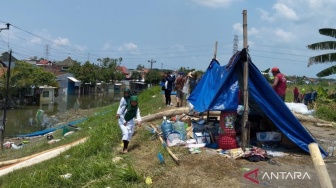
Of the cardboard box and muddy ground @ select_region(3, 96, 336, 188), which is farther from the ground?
the cardboard box

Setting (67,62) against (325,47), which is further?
(67,62)

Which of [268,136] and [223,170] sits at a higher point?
[268,136]

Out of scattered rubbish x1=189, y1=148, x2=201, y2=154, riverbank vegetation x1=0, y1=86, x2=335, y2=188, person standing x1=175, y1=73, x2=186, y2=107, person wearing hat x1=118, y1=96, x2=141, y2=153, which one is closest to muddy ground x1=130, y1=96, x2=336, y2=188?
riverbank vegetation x1=0, y1=86, x2=335, y2=188

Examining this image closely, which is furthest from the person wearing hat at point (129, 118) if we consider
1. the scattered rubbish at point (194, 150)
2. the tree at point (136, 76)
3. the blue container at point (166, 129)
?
the tree at point (136, 76)

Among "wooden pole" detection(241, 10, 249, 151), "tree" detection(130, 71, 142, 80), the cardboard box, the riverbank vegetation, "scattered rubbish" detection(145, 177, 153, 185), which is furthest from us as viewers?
"tree" detection(130, 71, 142, 80)

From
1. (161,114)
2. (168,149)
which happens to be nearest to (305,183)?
(168,149)

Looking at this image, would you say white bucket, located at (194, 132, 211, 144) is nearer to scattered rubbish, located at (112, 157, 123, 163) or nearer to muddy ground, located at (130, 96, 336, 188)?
muddy ground, located at (130, 96, 336, 188)

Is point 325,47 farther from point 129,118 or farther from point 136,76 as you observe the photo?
point 136,76

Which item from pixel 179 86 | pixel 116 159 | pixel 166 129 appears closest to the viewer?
pixel 116 159

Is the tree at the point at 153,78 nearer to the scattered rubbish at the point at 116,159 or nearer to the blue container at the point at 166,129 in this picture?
the blue container at the point at 166,129

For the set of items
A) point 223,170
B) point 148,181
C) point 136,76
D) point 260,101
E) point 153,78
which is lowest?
point 148,181

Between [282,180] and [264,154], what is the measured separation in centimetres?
124

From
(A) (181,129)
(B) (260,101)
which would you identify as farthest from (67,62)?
(B) (260,101)

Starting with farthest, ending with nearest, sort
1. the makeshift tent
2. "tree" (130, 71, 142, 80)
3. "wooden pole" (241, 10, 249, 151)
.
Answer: "tree" (130, 71, 142, 80)
the makeshift tent
"wooden pole" (241, 10, 249, 151)
